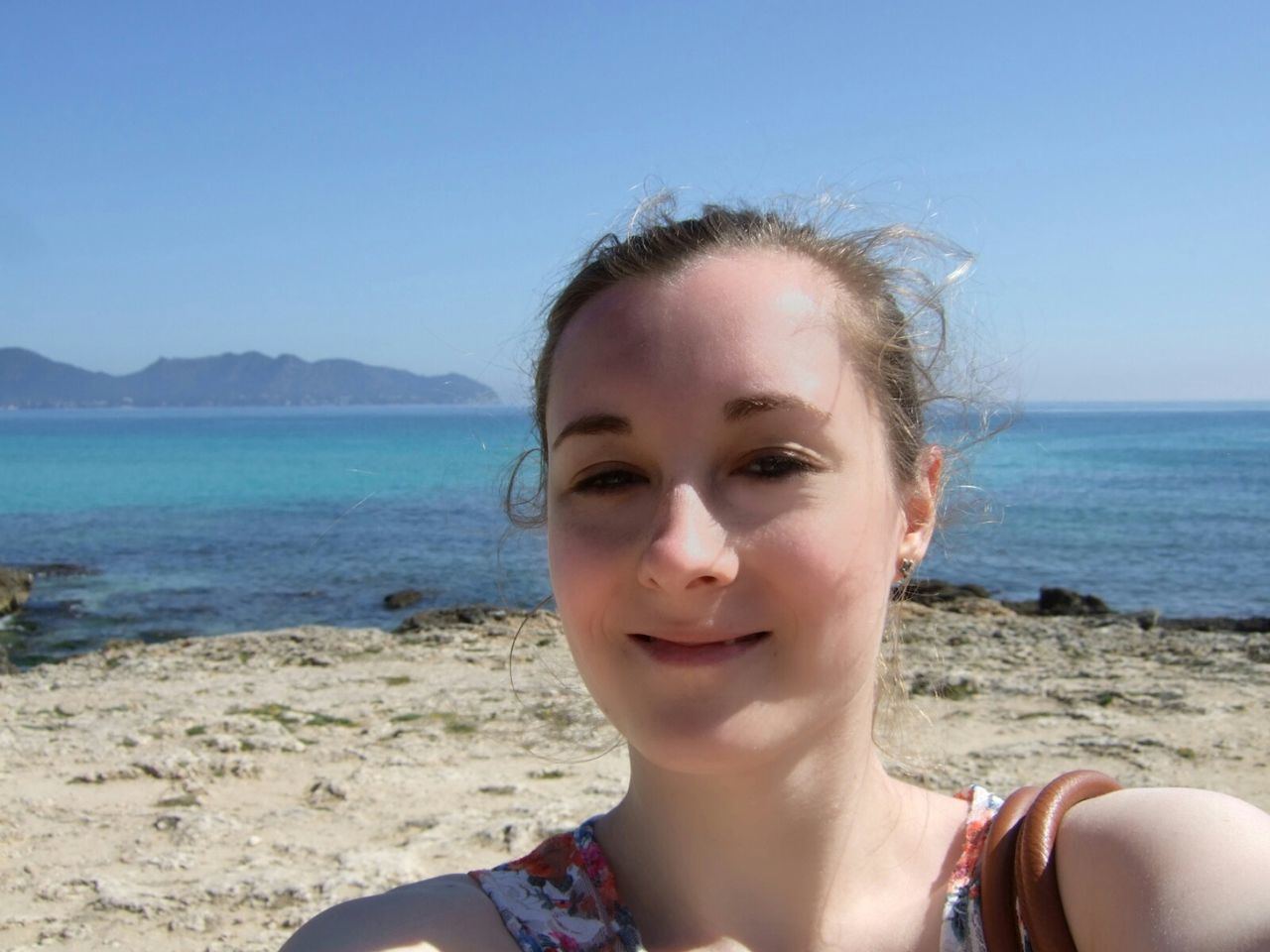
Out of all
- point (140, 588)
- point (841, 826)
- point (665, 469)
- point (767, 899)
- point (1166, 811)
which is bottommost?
point (140, 588)

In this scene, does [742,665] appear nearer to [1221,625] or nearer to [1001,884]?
[1001,884]

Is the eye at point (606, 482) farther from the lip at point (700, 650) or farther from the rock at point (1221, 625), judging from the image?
the rock at point (1221, 625)

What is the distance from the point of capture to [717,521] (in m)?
1.62

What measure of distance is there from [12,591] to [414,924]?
18659 millimetres

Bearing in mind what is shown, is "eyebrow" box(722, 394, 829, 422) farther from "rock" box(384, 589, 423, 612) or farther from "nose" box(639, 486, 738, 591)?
"rock" box(384, 589, 423, 612)

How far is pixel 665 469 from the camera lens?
1.67 meters

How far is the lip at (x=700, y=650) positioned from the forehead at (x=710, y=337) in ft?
1.24

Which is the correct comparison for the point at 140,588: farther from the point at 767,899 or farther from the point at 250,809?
the point at 767,899

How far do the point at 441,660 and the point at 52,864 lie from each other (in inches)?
236

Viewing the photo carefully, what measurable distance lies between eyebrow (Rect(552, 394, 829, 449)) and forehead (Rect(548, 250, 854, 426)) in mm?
15

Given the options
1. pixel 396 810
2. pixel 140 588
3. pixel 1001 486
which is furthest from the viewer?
pixel 1001 486

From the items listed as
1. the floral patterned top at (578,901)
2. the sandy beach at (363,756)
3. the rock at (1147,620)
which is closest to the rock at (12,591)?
the sandy beach at (363,756)

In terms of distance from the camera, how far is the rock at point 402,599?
18.3 metres

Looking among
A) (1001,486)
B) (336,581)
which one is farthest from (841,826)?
(1001,486)
